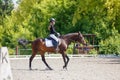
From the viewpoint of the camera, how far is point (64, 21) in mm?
60344

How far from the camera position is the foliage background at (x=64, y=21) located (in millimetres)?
53125

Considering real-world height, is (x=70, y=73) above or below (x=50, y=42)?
below

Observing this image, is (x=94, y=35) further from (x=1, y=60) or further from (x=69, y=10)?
(x=1, y=60)

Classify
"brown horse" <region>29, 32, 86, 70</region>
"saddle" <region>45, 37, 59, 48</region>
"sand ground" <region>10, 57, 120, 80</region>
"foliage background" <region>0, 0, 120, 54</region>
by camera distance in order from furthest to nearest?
"foliage background" <region>0, 0, 120, 54</region>, "saddle" <region>45, 37, 59, 48</region>, "brown horse" <region>29, 32, 86, 70</region>, "sand ground" <region>10, 57, 120, 80</region>

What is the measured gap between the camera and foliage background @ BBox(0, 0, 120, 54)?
53.1 metres

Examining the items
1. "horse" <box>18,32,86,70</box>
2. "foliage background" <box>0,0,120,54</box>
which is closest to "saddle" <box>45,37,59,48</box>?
"horse" <box>18,32,86,70</box>

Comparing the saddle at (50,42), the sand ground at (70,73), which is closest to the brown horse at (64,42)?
the saddle at (50,42)

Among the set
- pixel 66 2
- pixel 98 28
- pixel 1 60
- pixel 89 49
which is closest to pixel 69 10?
pixel 66 2

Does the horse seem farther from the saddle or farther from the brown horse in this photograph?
the saddle

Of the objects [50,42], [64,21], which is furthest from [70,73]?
[64,21]

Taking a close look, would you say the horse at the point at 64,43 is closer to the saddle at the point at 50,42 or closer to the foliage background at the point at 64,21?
the saddle at the point at 50,42

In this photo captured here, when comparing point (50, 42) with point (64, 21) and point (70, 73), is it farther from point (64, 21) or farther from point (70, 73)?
point (64, 21)

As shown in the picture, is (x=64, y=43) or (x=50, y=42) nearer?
(x=64, y=43)

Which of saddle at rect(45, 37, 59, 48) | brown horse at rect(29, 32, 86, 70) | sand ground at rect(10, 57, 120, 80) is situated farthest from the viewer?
saddle at rect(45, 37, 59, 48)
